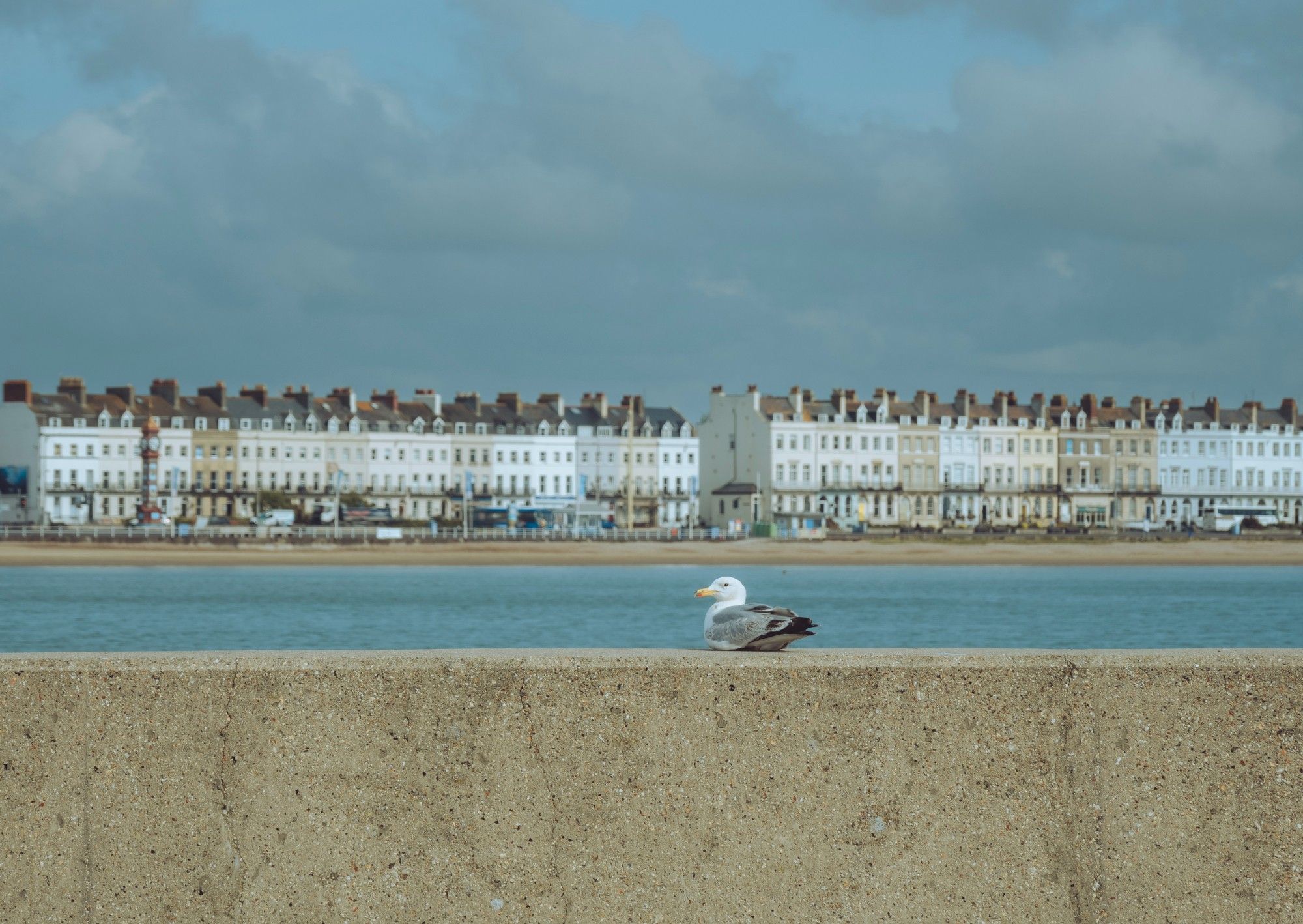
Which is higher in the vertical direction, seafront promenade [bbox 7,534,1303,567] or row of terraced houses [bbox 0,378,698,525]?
row of terraced houses [bbox 0,378,698,525]

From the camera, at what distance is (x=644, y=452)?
4304 inches

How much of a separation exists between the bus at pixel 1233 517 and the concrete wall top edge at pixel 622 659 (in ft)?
342

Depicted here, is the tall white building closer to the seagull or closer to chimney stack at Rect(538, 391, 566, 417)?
chimney stack at Rect(538, 391, 566, 417)

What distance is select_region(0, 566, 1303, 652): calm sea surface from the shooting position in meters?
31.6

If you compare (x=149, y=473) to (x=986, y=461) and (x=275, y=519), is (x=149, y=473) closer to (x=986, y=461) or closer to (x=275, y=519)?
(x=275, y=519)

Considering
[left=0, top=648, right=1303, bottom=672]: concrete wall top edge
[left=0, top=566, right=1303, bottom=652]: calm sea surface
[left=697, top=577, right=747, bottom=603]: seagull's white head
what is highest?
[left=697, top=577, right=747, bottom=603]: seagull's white head

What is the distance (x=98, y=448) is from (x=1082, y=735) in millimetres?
97730

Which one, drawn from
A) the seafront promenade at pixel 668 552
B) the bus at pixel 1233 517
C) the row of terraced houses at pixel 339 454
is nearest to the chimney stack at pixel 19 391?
the row of terraced houses at pixel 339 454

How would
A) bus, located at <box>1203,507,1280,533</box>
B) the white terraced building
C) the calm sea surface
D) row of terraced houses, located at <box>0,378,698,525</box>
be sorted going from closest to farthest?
the calm sea surface → row of terraced houses, located at <box>0,378,698,525</box> → bus, located at <box>1203,507,1280,533</box> → the white terraced building

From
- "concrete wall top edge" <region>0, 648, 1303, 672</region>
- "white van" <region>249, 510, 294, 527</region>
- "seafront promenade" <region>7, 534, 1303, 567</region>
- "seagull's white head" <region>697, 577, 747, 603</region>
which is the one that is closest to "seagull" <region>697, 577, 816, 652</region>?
"seagull's white head" <region>697, 577, 747, 603</region>

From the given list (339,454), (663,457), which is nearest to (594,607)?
(339,454)

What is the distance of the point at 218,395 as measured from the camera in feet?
333

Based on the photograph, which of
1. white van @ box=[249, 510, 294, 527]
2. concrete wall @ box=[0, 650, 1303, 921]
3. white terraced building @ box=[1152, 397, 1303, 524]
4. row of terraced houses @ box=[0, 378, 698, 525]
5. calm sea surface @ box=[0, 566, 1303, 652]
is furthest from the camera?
white terraced building @ box=[1152, 397, 1303, 524]

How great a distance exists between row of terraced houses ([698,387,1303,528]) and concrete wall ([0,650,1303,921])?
3819 inches
